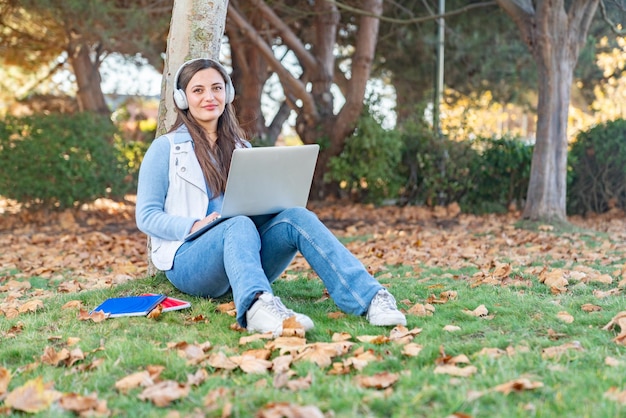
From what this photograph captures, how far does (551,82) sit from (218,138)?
5.95 meters

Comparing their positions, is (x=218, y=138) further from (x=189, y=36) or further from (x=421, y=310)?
(x=421, y=310)

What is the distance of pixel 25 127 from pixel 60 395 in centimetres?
855

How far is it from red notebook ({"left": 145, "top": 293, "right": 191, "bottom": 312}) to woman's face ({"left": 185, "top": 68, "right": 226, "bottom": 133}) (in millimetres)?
1033

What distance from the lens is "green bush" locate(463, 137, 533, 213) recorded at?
11.1 metres

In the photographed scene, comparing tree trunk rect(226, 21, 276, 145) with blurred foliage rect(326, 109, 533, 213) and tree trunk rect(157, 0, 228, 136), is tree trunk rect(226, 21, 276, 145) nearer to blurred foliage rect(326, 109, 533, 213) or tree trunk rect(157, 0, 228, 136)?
blurred foliage rect(326, 109, 533, 213)

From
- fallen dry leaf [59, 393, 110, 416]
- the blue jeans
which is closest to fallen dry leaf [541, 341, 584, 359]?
the blue jeans

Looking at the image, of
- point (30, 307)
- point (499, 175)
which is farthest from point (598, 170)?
point (30, 307)

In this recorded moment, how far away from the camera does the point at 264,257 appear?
391 cm

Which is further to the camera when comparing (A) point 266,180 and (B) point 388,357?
(A) point 266,180

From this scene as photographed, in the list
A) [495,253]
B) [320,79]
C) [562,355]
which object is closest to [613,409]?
[562,355]

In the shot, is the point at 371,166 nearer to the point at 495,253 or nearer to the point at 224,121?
the point at 495,253

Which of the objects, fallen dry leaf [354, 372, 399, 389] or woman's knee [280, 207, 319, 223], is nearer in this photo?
fallen dry leaf [354, 372, 399, 389]

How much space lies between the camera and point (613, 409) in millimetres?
2287

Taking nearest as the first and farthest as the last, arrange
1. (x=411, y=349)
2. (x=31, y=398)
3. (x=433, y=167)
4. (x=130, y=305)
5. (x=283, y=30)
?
(x=31, y=398) → (x=411, y=349) → (x=130, y=305) → (x=283, y=30) → (x=433, y=167)
